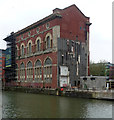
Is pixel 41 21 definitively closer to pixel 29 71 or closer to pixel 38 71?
pixel 38 71

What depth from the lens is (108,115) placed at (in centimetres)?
2427

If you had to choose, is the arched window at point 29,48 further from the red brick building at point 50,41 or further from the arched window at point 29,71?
the arched window at point 29,71

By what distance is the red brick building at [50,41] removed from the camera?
185ft

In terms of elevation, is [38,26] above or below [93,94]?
above

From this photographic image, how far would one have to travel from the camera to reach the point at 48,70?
58.8 meters

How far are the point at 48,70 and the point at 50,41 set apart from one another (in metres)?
8.84

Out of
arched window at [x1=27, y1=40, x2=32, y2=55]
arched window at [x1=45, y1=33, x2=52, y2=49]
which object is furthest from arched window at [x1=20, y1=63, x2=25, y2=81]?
arched window at [x1=45, y1=33, x2=52, y2=49]

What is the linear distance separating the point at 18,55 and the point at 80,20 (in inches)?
1226

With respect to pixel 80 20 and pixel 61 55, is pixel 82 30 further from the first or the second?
pixel 61 55

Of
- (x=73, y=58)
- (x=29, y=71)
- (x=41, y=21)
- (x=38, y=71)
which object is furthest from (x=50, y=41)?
(x=29, y=71)

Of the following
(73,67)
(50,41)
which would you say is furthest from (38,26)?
(73,67)

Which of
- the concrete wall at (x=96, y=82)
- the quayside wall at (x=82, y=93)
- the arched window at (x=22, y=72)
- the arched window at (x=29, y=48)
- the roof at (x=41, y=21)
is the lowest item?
the quayside wall at (x=82, y=93)

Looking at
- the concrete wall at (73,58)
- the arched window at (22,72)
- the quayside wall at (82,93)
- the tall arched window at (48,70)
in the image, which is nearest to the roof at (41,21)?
the concrete wall at (73,58)

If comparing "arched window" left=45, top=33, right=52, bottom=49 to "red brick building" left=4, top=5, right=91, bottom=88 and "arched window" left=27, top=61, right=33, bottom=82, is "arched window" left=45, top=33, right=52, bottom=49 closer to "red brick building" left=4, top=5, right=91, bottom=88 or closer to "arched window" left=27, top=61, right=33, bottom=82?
"red brick building" left=4, top=5, right=91, bottom=88
